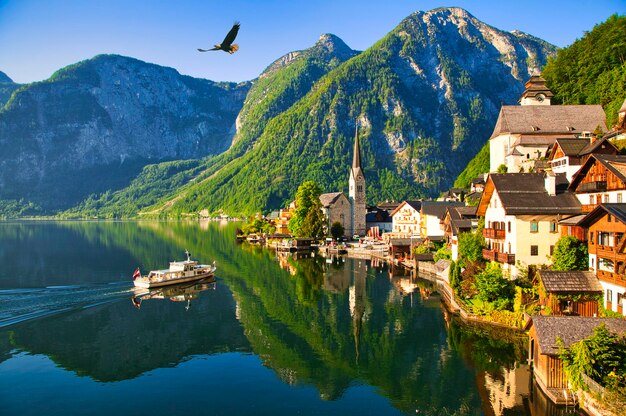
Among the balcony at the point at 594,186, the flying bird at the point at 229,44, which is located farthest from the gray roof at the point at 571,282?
the flying bird at the point at 229,44

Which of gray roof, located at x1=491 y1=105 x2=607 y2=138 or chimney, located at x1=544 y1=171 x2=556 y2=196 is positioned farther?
gray roof, located at x1=491 y1=105 x2=607 y2=138

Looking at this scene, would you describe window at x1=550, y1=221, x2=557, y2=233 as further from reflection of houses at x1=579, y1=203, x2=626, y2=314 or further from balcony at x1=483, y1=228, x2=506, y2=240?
reflection of houses at x1=579, y1=203, x2=626, y2=314

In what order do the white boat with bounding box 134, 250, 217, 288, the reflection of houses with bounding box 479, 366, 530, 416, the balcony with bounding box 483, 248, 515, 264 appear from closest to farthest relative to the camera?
the reflection of houses with bounding box 479, 366, 530, 416 → the balcony with bounding box 483, 248, 515, 264 → the white boat with bounding box 134, 250, 217, 288

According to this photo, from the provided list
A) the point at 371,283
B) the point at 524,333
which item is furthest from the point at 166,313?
the point at 524,333

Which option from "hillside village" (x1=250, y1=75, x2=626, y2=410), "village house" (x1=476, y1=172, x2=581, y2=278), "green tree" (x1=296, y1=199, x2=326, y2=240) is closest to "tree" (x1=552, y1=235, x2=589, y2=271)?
"hillside village" (x1=250, y1=75, x2=626, y2=410)

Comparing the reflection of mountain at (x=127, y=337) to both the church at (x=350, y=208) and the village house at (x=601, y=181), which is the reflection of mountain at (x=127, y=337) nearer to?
the village house at (x=601, y=181)

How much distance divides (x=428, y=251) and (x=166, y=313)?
48357mm

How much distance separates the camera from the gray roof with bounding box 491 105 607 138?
78125 mm

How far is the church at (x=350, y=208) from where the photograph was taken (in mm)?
135875

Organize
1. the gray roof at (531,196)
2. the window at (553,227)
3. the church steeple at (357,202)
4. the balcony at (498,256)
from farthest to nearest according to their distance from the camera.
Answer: the church steeple at (357,202) → the balcony at (498,256) → the window at (553,227) → the gray roof at (531,196)

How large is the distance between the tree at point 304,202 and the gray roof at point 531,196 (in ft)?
257

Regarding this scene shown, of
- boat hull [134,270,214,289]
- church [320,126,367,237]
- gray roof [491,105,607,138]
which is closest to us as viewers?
boat hull [134,270,214,289]

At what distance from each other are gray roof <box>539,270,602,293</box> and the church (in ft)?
320

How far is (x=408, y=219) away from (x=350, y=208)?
26.2m
